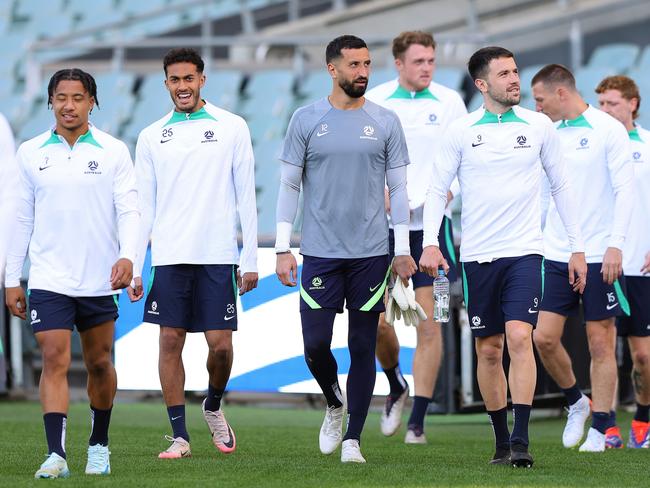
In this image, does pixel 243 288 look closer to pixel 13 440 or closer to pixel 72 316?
pixel 72 316

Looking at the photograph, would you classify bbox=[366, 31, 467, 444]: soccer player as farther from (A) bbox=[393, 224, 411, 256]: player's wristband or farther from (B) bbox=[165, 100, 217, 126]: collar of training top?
(B) bbox=[165, 100, 217, 126]: collar of training top

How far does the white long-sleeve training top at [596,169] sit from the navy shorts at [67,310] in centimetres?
301

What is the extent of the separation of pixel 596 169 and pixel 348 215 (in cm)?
191

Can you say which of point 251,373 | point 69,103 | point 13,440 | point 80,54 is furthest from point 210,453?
point 80,54

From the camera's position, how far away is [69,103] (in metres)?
6.69

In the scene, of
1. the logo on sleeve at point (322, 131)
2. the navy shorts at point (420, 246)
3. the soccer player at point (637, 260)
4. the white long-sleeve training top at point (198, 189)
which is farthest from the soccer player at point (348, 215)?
the soccer player at point (637, 260)

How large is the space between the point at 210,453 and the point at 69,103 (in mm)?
2253

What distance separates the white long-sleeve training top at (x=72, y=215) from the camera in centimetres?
659

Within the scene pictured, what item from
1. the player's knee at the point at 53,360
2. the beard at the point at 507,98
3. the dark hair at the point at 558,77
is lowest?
the player's knee at the point at 53,360

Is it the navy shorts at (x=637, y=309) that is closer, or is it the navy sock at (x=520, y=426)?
the navy sock at (x=520, y=426)

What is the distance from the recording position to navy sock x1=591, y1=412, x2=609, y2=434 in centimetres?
821

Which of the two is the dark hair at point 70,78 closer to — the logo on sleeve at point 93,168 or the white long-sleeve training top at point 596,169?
the logo on sleeve at point 93,168

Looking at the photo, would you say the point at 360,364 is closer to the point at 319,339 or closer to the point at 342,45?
the point at 319,339

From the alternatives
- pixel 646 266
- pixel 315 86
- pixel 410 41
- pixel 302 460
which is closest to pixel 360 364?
pixel 302 460
